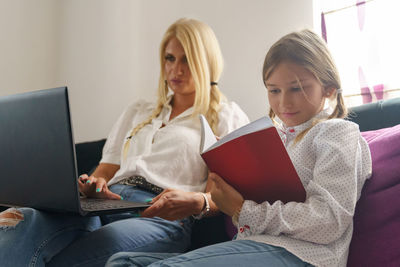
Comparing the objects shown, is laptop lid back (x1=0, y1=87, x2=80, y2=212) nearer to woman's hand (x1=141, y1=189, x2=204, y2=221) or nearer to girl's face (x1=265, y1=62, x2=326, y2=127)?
woman's hand (x1=141, y1=189, x2=204, y2=221)

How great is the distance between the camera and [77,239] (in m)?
1.04

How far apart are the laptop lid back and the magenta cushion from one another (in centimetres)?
60

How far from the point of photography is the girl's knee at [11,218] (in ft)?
3.02

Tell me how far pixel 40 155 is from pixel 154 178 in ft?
1.84

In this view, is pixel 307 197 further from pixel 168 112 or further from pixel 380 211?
pixel 168 112

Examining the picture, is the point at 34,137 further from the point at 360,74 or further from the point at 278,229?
the point at 360,74

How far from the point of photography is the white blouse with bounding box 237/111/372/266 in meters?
0.79

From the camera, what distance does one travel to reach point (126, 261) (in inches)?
34.3

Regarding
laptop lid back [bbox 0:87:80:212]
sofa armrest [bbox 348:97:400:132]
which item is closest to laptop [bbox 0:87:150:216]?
laptop lid back [bbox 0:87:80:212]

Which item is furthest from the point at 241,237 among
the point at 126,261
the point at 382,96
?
the point at 382,96

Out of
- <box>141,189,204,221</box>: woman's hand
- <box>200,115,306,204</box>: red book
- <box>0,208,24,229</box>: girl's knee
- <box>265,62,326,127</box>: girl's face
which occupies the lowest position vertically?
<box>141,189,204,221</box>: woman's hand

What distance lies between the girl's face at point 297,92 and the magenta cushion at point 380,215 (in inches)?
7.4

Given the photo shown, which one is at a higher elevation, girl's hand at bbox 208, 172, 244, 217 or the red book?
the red book

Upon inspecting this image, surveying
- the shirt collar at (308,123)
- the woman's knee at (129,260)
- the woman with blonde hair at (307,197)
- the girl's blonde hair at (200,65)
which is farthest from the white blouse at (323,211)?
the girl's blonde hair at (200,65)
